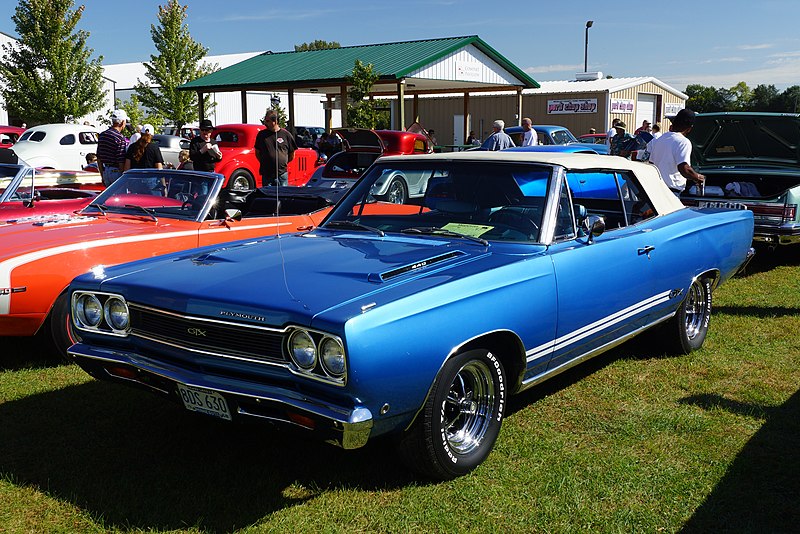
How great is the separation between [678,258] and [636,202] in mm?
470

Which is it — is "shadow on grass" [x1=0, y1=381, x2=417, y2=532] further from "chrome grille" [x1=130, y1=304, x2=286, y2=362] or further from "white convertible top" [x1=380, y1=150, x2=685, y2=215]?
"white convertible top" [x1=380, y1=150, x2=685, y2=215]

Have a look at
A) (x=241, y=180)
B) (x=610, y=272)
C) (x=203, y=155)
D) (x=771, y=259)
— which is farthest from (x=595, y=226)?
(x=241, y=180)

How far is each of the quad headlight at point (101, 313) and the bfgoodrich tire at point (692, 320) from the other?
3.69 metres

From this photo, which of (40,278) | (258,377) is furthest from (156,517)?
(40,278)

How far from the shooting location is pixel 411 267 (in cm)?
378

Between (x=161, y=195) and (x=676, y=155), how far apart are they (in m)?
5.02

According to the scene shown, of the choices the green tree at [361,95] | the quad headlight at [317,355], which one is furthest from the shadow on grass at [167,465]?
the green tree at [361,95]

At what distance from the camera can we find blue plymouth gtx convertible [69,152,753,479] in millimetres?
3219

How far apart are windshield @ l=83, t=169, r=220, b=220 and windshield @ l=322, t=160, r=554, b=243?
78.8 inches

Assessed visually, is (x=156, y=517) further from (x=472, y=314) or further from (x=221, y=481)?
(x=472, y=314)

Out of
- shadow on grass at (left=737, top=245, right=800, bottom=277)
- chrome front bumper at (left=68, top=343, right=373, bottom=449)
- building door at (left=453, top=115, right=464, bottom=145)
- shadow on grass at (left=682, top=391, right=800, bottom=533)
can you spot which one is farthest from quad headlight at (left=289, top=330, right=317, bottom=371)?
building door at (left=453, top=115, right=464, bottom=145)

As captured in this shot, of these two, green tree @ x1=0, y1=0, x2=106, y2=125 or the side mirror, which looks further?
green tree @ x1=0, y1=0, x2=106, y2=125

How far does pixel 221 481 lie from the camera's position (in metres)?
3.77

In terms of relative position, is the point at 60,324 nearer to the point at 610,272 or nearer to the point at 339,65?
the point at 610,272
